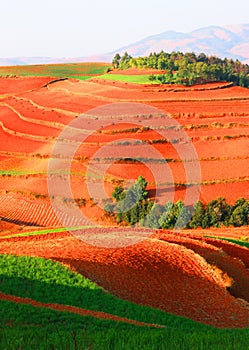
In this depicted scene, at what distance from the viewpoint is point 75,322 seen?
1036 centimetres

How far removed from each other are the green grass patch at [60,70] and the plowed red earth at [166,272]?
79.5m

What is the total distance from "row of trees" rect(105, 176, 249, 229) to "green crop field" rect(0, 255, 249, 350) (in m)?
17.4

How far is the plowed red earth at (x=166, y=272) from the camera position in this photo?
13.3 m

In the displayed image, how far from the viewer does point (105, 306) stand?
12.2 m

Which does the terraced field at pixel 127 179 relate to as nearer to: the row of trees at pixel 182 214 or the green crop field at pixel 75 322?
the green crop field at pixel 75 322

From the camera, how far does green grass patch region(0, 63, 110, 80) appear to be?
325ft

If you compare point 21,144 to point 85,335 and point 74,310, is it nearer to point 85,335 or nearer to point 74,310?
point 74,310

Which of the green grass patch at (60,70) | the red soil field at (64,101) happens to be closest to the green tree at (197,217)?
the red soil field at (64,101)

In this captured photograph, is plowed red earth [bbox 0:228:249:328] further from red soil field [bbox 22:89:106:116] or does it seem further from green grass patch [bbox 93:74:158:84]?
green grass patch [bbox 93:74:158:84]

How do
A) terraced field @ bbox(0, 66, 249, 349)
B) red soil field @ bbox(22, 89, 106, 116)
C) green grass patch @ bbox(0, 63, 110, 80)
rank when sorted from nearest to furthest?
terraced field @ bbox(0, 66, 249, 349)
red soil field @ bbox(22, 89, 106, 116)
green grass patch @ bbox(0, 63, 110, 80)

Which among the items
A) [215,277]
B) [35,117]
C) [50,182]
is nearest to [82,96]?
[35,117]

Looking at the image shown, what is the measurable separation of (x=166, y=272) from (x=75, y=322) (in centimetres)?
536

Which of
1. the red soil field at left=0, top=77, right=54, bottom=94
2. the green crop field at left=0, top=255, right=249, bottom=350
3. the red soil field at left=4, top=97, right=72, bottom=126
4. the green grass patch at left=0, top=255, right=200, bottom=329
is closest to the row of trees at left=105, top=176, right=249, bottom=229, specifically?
the green grass patch at left=0, top=255, right=200, bottom=329

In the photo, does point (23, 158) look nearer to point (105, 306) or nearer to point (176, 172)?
point (176, 172)
